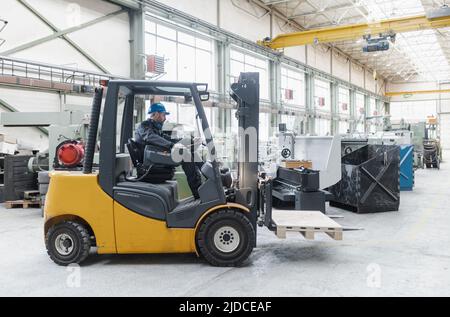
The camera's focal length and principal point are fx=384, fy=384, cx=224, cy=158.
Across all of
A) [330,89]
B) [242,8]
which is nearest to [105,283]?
[242,8]

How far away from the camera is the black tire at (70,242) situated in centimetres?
388

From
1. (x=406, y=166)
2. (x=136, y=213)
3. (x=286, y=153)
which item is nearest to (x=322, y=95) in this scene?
(x=406, y=166)

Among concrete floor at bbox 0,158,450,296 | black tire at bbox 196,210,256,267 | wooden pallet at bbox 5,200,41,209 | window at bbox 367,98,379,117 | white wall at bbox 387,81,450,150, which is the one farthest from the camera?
white wall at bbox 387,81,450,150

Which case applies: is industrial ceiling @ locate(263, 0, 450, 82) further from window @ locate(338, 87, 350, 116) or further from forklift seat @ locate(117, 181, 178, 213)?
forklift seat @ locate(117, 181, 178, 213)

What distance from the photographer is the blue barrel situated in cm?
1033

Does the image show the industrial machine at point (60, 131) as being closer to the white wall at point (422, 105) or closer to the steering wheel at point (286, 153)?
the steering wheel at point (286, 153)

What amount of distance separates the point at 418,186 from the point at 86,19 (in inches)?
405

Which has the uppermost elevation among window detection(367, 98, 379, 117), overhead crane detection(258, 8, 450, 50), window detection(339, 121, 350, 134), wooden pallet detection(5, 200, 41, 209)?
overhead crane detection(258, 8, 450, 50)

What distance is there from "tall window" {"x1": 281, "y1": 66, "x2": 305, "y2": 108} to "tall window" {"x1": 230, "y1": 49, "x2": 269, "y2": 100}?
144 cm

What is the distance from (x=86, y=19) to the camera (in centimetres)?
927

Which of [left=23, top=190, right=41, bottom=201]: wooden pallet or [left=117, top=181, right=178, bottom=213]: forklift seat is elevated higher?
[left=117, top=181, right=178, bottom=213]: forklift seat

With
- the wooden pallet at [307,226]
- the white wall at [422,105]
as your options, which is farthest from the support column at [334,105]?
the wooden pallet at [307,226]

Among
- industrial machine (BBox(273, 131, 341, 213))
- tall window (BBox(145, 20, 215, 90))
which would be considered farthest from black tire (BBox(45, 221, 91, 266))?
tall window (BBox(145, 20, 215, 90))
